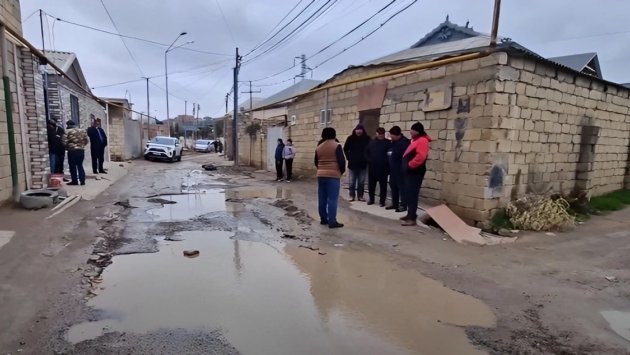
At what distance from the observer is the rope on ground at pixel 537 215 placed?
→ 6277 mm

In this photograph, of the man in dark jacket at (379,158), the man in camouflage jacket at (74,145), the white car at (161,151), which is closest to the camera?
the man in dark jacket at (379,158)

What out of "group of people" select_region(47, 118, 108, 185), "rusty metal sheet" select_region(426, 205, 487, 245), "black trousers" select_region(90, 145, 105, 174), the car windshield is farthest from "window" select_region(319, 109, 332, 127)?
the car windshield

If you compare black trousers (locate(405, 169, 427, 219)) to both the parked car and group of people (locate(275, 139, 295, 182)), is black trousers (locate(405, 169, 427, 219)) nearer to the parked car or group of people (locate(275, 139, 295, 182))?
group of people (locate(275, 139, 295, 182))

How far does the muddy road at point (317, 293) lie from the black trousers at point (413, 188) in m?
0.38

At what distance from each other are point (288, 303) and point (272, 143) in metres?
13.2

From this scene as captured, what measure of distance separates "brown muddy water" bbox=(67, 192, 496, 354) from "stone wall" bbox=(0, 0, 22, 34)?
518cm

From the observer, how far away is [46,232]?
5.16 meters

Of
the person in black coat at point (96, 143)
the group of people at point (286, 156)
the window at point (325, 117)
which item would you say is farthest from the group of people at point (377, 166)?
the person in black coat at point (96, 143)

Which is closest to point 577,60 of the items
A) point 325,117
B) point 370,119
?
point 370,119

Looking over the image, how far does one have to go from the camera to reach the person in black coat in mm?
11320

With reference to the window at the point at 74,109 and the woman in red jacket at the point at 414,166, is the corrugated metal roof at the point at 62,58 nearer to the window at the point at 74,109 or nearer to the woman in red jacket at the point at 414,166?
the window at the point at 74,109

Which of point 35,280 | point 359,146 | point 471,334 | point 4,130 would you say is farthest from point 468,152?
point 4,130

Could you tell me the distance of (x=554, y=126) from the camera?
732 centimetres

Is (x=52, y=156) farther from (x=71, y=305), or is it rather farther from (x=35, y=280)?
(x=71, y=305)
